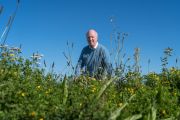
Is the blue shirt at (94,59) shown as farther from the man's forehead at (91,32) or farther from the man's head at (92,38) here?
the man's forehead at (91,32)

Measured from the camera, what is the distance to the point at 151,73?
9.16 meters

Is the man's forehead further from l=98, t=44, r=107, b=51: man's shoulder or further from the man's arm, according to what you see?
the man's arm

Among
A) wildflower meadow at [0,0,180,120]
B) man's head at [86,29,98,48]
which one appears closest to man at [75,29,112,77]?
man's head at [86,29,98,48]

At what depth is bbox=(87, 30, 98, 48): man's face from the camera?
9.94 metres

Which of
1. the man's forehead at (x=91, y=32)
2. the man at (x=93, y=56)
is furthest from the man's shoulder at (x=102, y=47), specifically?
the man's forehead at (x=91, y=32)

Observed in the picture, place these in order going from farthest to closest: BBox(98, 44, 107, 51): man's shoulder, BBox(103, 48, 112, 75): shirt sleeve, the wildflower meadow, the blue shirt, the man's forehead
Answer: the man's forehead < BBox(98, 44, 107, 51): man's shoulder < the blue shirt < BBox(103, 48, 112, 75): shirt sleeve < the wildflower meadow

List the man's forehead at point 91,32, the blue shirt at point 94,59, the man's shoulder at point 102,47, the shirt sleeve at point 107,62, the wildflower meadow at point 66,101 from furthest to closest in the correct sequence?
the man's forehead at point 91,32 → the man's shoulder at point 102,47 → the blue shirt at point 94,59 → the shirt sleeve at point 107,62 → the wildflower meadow at point 66,101

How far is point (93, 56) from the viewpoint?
9867 millimetres

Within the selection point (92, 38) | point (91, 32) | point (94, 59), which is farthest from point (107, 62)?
point (91, 32)

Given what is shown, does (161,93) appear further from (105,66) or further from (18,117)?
(105,66)

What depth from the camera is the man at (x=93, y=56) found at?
9.67m

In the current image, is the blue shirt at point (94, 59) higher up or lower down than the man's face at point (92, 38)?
lower down

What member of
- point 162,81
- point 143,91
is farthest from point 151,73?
point 143,91

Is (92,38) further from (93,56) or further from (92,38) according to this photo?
(93,56)
